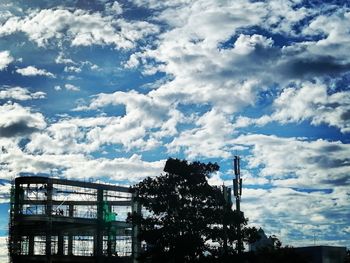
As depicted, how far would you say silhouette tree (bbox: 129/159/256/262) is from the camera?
45053mm

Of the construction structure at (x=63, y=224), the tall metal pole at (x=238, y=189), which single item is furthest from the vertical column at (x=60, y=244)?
the tall metal pole at (x=238, y=189)

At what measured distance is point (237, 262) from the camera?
4612 cm

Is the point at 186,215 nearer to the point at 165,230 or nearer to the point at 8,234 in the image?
the point at 165,230

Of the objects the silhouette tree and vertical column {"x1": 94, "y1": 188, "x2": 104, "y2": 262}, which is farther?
vertical column {"x1": 94, "y1": 188, "x2": 104, "y2": 262}

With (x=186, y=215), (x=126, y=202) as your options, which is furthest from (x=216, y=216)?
(x=126, y=202)

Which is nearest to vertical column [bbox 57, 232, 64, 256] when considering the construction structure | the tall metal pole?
the construction structure

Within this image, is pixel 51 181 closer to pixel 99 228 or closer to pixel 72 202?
pixel 72 202

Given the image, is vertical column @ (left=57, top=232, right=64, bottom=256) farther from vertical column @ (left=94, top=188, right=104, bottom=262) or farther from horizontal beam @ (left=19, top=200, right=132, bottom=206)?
vertical column @ (left=94, top=188, right=104, bottom=262)

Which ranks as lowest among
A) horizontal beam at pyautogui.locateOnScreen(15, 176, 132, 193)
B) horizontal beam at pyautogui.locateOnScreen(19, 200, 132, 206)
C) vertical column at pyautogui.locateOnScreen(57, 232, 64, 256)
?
vertical column at pyautogui.locateOnScreen(57, 232, 64, 256)

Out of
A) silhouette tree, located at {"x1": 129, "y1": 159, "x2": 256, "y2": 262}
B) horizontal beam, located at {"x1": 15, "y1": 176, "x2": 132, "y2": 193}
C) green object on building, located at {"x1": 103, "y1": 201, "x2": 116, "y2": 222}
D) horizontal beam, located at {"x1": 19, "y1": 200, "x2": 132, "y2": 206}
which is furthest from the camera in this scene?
green object on building, located at {"x1": 103, "y1": 201, "x2": 116, "y2": 222}

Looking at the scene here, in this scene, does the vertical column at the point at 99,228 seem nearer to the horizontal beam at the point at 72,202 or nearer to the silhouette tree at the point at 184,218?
the horizontal beam at the point at 72,202

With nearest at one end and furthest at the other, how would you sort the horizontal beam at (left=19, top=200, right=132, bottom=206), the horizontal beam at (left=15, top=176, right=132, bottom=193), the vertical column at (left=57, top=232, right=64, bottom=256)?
1. the horizontal beam at (left=15, top=176, right=132, bottom=193)
2. the horizontal beam at (left=19, top=200, right=132, bottom=206)
3. the vertical column at (left=57, top=232, right=64, bottom=256)

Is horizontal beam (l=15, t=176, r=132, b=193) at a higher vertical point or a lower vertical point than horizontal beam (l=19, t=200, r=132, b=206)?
higher

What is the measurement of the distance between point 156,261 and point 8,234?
45.6m
